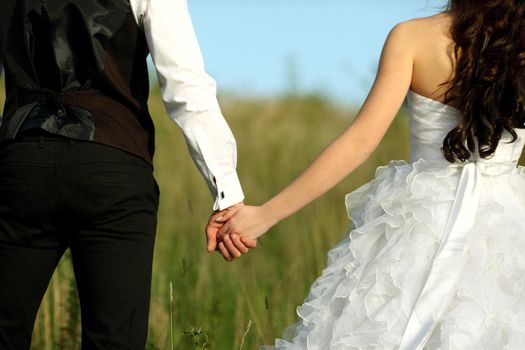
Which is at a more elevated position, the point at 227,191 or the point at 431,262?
the point at 227,191

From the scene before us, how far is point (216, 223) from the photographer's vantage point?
3461 millimetres

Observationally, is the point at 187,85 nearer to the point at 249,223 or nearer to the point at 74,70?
the point at 74,70

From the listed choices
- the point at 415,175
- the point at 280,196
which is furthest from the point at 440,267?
the point at 280,196

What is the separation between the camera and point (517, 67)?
313 centimetres

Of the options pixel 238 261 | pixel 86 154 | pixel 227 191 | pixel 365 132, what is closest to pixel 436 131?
pixel 365 132

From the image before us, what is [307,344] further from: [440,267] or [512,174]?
[512,174]

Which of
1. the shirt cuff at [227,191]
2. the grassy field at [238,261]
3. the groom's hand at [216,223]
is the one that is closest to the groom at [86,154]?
the shirt cuff at [227,191]

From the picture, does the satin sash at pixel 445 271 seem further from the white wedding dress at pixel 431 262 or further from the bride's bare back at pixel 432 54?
the bride's bare back at pixel 432 54

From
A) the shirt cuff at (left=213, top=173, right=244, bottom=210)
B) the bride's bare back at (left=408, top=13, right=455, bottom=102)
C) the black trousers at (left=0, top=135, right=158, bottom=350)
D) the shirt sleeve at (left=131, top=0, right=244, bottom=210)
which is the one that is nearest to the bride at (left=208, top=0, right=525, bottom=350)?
the bride's bare back at (left=408, top=13, right=455, bottom=102)

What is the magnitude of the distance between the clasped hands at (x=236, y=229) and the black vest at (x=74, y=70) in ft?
1.49

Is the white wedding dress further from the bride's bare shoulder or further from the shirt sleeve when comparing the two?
the shirt sleeve

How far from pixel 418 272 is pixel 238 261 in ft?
9.56

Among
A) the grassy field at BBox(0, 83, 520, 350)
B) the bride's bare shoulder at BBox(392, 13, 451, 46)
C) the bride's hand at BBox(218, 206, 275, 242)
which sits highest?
the bride's bare shoulder at BBox(392, 13, 451, 46)

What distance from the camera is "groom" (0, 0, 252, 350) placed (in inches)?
114
